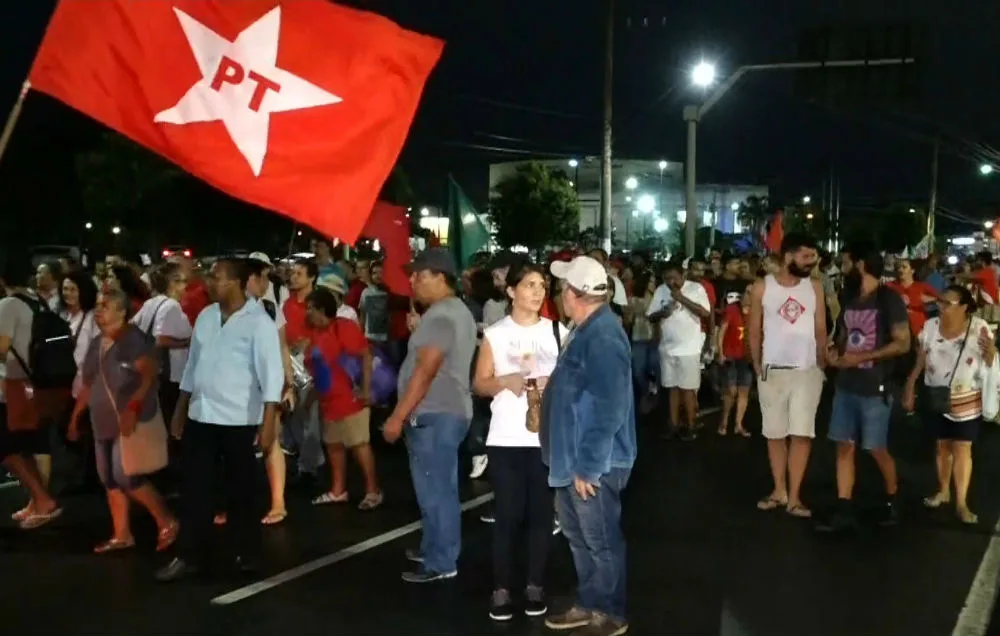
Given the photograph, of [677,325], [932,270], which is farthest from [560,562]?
[932,270]

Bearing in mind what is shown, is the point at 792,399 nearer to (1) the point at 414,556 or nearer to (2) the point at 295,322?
(1) the point at 414,556

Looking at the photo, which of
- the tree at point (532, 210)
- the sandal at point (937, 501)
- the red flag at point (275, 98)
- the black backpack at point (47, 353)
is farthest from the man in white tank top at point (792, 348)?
the tree at point (532, 210)

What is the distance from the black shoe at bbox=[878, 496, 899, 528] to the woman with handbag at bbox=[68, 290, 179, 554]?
5.00 m

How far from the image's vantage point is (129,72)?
18.7ft

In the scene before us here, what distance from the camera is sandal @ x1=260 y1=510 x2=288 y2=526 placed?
8.58 metres

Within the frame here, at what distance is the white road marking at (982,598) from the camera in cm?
640

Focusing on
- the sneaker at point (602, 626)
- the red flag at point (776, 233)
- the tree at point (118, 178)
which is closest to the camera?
the sneaker at point (602, 626)

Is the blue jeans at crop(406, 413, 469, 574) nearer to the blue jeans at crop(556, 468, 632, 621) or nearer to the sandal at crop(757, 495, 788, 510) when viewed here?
the blue jeans at crop(556, 468, 632, 621)

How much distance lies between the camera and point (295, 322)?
9.79m

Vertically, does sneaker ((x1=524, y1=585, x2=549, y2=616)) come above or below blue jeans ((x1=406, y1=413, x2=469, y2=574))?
below

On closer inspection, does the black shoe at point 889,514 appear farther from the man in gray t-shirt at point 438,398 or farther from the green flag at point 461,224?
the green flag at point 461,224

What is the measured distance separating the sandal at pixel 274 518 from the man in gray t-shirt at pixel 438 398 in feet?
5.98

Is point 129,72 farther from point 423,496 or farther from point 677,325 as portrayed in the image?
point 677,325

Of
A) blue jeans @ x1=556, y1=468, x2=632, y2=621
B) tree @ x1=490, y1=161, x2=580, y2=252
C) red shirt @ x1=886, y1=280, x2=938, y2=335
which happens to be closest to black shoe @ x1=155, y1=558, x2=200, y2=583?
blue jeans @ x1=556, y1=468, x2=632, y2=621
